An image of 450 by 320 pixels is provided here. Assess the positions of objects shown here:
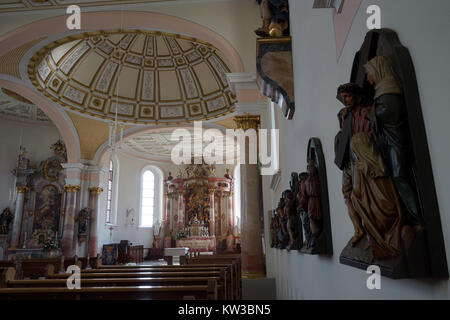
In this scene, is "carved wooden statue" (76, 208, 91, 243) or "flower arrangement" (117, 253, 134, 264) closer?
"carved wooden statue" (76, 208, 91, 243)

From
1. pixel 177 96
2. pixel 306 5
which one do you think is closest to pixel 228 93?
pixel 177 96

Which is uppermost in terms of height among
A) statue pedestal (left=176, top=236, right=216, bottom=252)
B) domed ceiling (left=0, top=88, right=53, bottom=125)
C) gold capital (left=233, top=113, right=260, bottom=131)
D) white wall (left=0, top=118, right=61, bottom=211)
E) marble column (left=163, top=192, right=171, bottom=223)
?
domed ceiling (left=0, top=88, right=53, bottom=125)

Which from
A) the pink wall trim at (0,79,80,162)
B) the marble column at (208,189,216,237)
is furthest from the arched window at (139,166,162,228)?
the pink wall trim at (0,79,80,162)

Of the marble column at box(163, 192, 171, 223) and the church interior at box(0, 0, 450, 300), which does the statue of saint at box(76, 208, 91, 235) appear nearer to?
the church interior at box(0, 0, 450, 300)

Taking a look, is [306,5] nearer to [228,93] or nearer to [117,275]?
[117,275]

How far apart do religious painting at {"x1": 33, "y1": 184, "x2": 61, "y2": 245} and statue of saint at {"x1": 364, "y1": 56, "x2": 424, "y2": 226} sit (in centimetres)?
1532

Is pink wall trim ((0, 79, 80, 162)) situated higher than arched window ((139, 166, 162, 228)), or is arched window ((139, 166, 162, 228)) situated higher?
pink wall trim ((0, 79, 80, 162))

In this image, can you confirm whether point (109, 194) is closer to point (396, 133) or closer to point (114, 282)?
point (114, 282)

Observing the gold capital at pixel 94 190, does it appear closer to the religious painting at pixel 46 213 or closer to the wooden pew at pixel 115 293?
the religious painting at pixel 46 213

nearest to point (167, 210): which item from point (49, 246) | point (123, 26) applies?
point (49, 246)

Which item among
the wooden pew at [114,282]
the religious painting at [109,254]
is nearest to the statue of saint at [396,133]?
the wooden pew at [114,282]

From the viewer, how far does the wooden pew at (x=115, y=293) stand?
11.2 feet

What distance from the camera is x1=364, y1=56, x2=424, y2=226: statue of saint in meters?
0.90

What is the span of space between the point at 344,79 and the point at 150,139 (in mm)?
16607
